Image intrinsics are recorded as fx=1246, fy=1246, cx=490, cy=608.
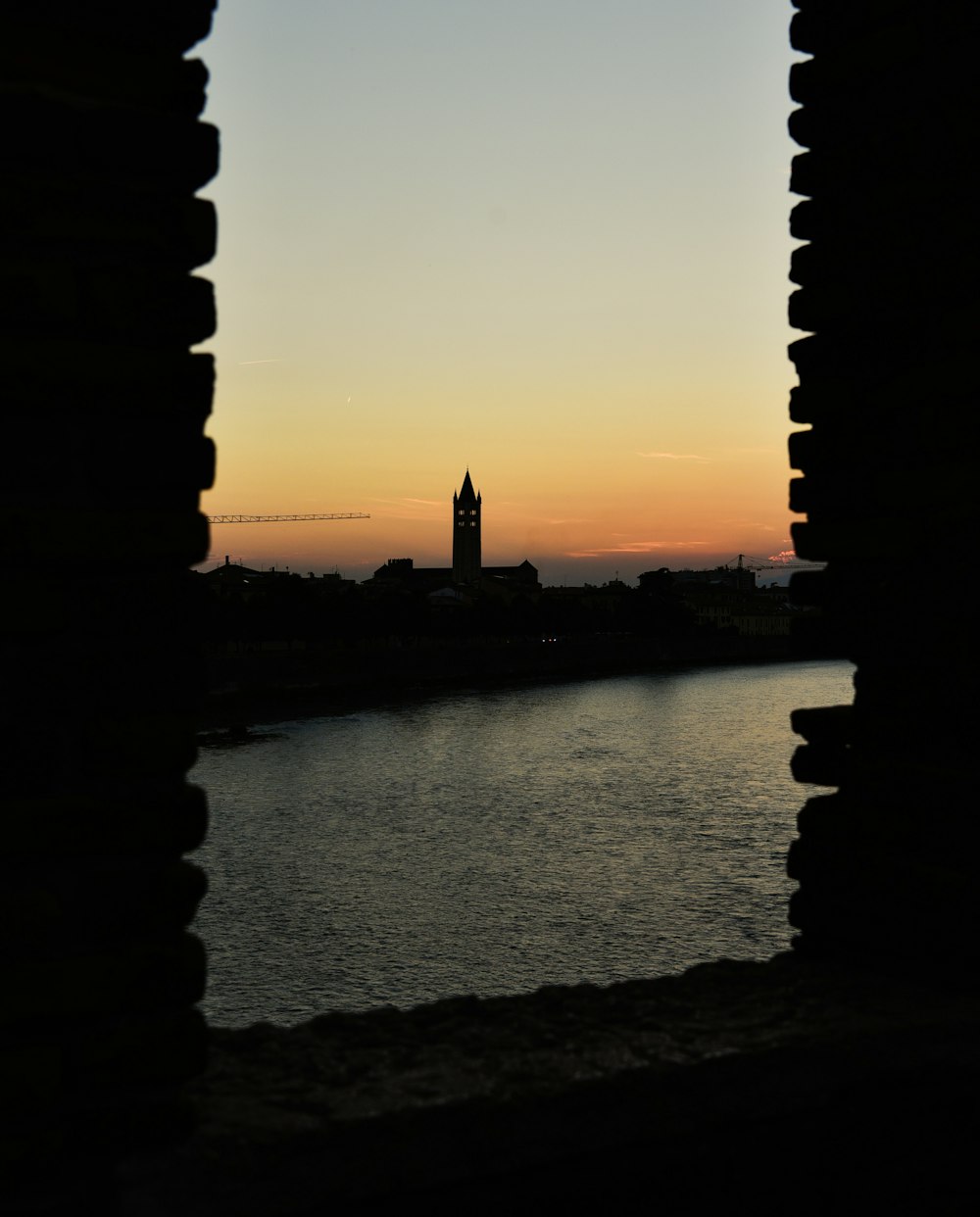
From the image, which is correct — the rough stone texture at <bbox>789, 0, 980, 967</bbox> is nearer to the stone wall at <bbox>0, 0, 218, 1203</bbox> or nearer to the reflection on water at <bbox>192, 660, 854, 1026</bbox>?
the stone wall at <bbox>0, 0, 218, 1203</bbox>

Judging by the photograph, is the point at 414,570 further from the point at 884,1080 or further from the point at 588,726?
the point at 884,1080

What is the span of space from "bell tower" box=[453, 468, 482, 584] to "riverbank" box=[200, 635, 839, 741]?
2725 inches

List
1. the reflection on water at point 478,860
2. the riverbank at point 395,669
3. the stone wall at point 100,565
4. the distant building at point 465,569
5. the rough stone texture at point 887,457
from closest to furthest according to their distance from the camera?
1. the stone wall at point 100,565
2. the rough stone texture at point 887,457
3. the reflection on water at point 478,860
4. the riverbank at point 395,669
5. the distant building at point 465,569

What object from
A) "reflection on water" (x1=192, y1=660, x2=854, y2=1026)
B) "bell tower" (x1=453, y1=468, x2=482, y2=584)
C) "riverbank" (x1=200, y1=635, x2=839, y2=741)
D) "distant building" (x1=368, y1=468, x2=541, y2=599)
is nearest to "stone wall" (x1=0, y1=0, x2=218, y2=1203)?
"reflection on water" (x1=192, y1=660, x2=854, y2=1026)

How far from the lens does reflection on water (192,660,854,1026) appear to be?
22.2m

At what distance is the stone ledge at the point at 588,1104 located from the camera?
2.48m

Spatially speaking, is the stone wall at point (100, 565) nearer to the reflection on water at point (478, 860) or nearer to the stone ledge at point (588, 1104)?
the stone ledge at point (588, 1104)

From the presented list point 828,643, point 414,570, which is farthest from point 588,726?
point 414,570

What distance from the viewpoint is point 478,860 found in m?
29.2

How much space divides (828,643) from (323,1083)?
77.2 inches

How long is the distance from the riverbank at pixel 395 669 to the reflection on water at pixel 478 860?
6.53 metres

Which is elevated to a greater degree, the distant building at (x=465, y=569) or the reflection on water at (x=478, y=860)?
the distant building at (x=465, y=569)

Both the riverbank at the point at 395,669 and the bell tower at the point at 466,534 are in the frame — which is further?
the bell tower at the point at 466,534

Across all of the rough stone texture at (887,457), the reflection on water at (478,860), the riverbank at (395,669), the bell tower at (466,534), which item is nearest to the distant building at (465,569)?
the bell tower at (466,534)
